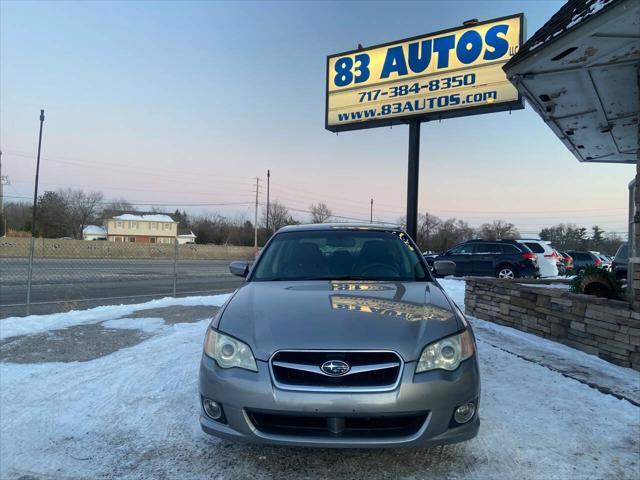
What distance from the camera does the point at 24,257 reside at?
1506 centimetres

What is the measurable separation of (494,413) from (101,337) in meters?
5.35

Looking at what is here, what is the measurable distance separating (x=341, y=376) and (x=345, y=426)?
29 centimetres

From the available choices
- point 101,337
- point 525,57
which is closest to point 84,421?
point 101,337

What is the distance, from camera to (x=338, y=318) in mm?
2852

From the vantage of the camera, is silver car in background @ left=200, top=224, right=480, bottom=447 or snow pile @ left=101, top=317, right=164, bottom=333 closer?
silver car in background @ left=200, top=224, right=480, bottom=447

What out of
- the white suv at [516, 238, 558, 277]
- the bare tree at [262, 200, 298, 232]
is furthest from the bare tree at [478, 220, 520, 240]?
the white suv at [516, 238, 558, 277]

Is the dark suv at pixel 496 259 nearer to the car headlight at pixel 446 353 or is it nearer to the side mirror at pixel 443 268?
the side mirror at pixel 443 268

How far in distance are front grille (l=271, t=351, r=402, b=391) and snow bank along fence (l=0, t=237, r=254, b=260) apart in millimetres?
11953

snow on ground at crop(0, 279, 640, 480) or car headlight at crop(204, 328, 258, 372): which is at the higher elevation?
car headlight at crop(204, 328, 258, 372)

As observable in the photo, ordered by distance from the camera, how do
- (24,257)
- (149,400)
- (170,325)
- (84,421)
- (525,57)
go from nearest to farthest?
(84,421), (149,400), (525,57), (170,325), (24,257)

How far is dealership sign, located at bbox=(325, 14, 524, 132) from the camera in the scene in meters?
11.8

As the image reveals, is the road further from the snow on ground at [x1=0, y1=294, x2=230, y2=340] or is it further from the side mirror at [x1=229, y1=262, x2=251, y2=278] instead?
the side mirror at [x1=229, y1=262, x2=251, y2=278]

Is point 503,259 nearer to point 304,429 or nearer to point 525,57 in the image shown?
point 525,57

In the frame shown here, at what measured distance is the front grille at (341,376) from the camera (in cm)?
253
